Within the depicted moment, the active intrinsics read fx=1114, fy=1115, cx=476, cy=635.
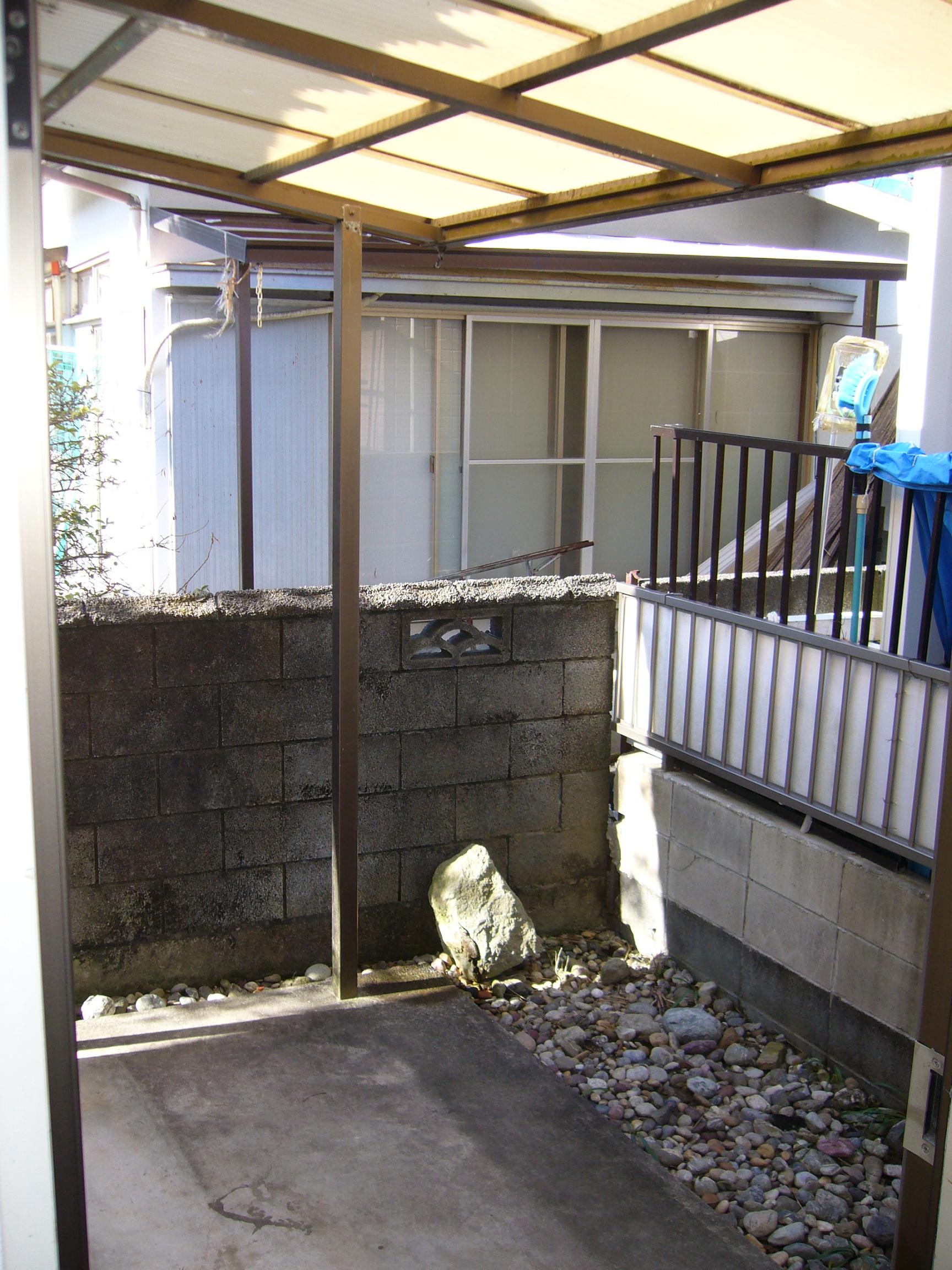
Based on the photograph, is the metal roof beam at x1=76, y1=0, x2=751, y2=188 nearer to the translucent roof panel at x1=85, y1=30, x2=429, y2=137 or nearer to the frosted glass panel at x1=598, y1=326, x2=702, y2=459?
the translucent roof panel at x1=85, y1=30, x2=429, y2=137

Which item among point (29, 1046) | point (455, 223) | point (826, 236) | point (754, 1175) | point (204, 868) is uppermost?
point (826, 236)

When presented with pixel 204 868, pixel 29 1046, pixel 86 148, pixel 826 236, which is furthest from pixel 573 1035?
pixel 826 236

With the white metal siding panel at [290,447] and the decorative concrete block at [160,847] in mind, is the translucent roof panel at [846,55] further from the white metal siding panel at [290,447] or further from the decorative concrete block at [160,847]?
the white metal siding panel at [290,447]

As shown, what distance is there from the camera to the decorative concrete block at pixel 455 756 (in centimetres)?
484

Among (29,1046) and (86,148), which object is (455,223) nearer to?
(86,148)

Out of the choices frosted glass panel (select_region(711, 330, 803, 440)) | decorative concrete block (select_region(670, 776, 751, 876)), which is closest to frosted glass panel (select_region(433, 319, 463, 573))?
frosted glass panel (select_region(711, 330, 803, 440))

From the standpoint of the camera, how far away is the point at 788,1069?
4.12 meters

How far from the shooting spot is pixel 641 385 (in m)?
9.09

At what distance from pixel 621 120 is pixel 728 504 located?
6.83m

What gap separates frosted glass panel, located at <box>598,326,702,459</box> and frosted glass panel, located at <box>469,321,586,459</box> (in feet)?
0.75

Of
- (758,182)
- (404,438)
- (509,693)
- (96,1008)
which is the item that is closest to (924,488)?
(758,182)

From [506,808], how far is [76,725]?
192 centimetres

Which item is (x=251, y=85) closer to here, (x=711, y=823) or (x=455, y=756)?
(x=455, y=756)

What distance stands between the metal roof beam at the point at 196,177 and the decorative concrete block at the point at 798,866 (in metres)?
2.78
